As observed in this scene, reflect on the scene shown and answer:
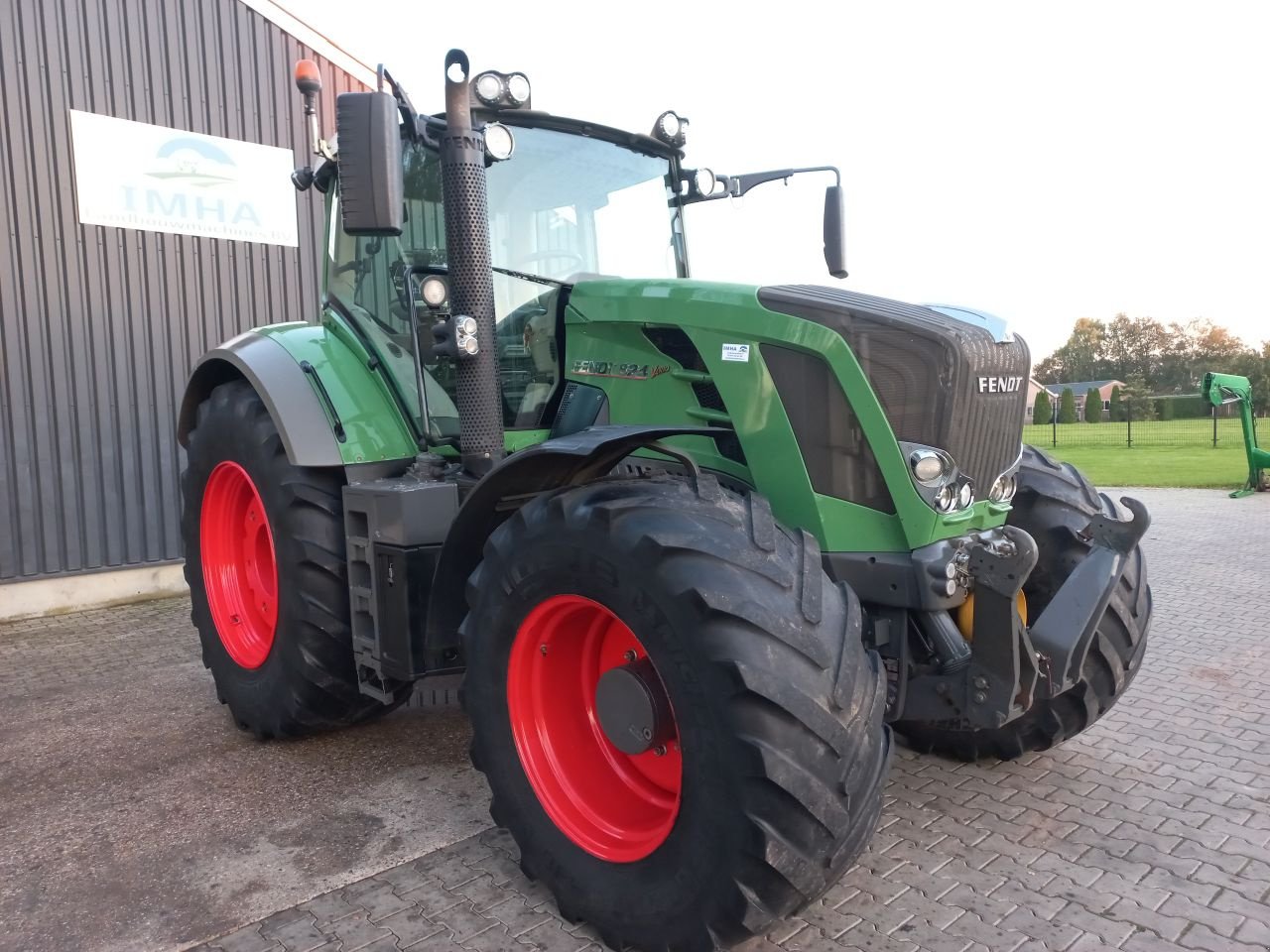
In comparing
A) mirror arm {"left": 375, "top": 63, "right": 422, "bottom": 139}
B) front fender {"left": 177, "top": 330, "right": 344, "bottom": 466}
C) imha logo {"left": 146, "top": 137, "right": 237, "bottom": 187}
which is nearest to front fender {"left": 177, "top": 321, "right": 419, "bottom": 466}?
front fender {"left": 177, "top": 330, "right": 344, "bottom": 466}

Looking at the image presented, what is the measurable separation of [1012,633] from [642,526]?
99 cm

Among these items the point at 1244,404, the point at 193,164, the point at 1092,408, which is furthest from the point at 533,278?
the point at 1092,408

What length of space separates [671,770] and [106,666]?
153 inches

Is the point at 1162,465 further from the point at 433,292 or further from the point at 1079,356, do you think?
the point at 1079,356

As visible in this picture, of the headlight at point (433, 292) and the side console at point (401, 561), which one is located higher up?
the headlight at point (433, 292)

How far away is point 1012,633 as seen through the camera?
2.38 m

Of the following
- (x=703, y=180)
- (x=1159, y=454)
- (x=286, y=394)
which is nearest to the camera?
(x=286, y=394)

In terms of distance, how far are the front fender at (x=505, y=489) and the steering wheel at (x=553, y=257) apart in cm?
91

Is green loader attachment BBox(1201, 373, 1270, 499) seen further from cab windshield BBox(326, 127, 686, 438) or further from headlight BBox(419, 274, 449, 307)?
headlight BBox(419, 274, 449, 307)

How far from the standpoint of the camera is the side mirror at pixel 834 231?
394cm

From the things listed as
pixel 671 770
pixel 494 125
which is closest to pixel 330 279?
pixel 494 125

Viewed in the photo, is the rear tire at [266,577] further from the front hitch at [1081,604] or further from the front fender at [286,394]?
the front hitch at [1081,604]

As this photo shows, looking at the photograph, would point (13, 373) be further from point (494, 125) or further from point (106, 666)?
point (494, 125)

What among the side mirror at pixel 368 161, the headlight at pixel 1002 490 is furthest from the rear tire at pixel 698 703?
the side mirror at pixel 368 161
